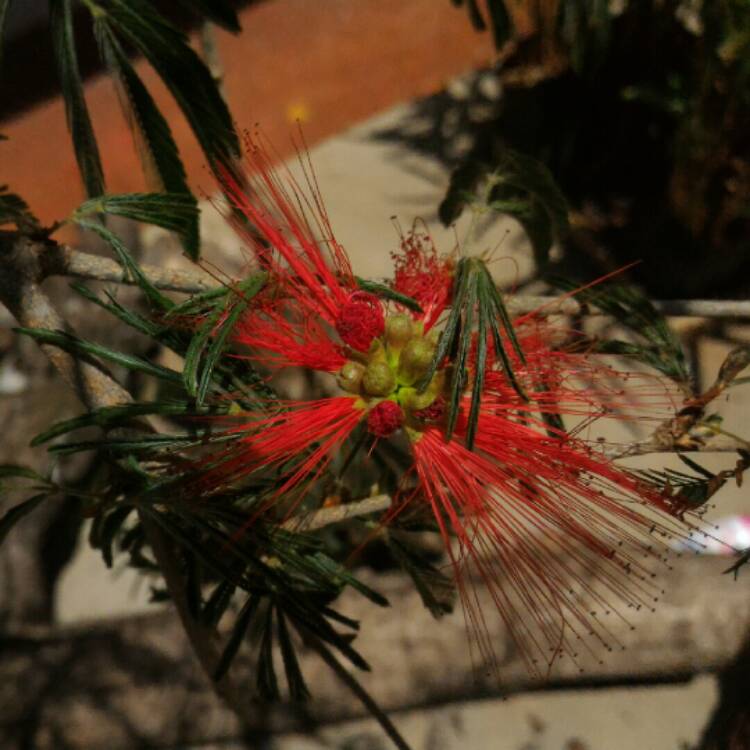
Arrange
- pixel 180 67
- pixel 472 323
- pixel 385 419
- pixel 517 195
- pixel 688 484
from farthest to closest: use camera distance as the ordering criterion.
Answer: pixel 517 195, pixel 180 67, pixel 688 484, pixel 385 419, pixel 472 323

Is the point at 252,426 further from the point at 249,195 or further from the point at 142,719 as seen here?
the point at 142,719

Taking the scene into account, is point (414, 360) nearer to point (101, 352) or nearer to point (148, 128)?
point (101, 352)

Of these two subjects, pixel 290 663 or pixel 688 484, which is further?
pixel 290 663

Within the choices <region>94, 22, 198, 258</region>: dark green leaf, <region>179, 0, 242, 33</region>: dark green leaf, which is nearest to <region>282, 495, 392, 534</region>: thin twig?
<region>94, 22, 198, 258</region>: dark green leaf

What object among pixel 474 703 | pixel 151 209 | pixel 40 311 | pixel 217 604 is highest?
pixel 151 209

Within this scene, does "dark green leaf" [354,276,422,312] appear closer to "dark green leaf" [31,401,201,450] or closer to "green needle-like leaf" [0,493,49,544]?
"dark green leaf" [31,401,201,450]

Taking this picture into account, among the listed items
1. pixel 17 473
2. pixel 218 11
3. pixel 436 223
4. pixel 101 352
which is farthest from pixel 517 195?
pixel 436 223
